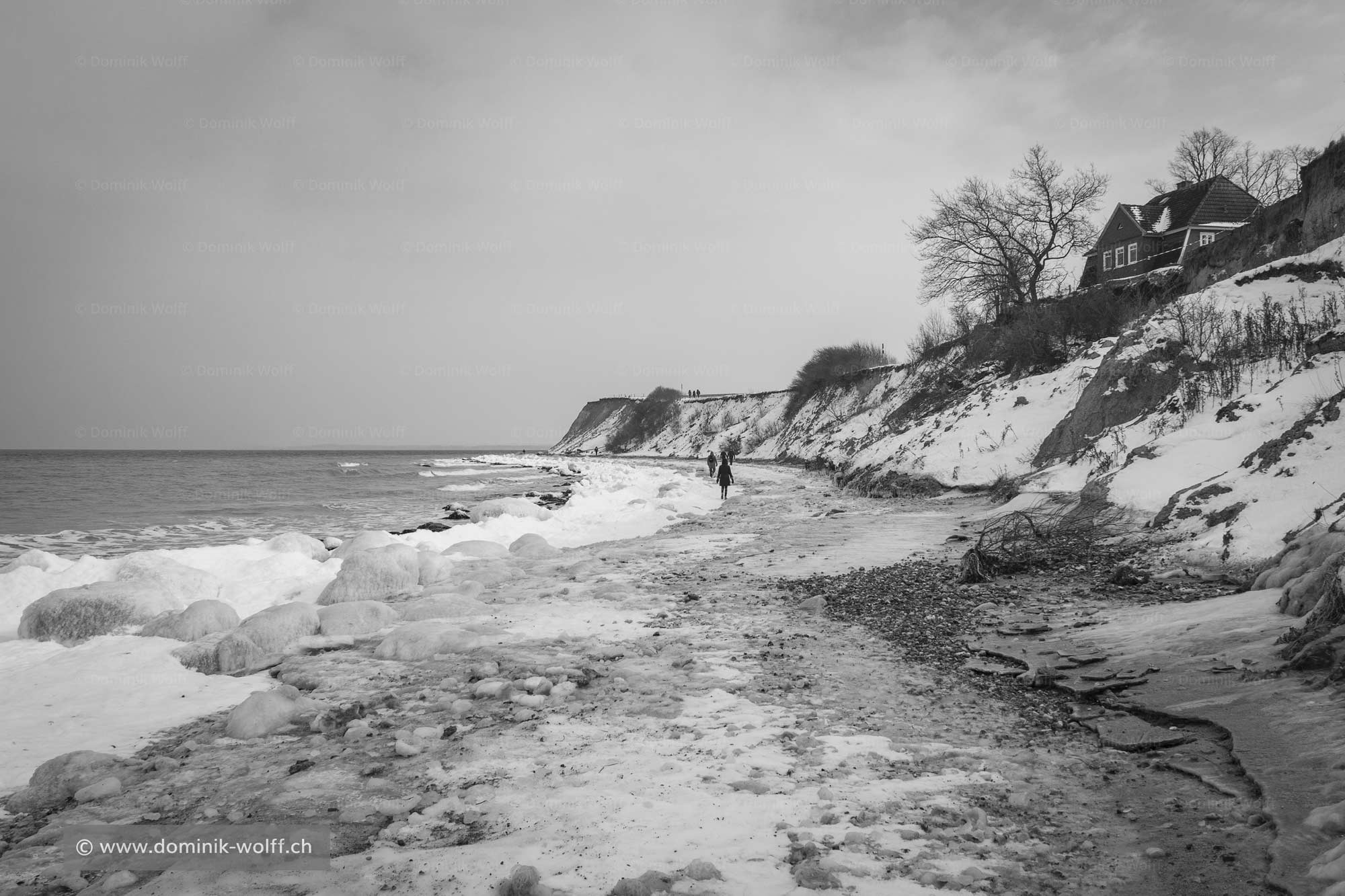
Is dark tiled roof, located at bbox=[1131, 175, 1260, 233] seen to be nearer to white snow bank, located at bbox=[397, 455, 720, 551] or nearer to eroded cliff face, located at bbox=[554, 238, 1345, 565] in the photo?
eroded cliff face, located at bbox=[554, 238, 1345, 565]

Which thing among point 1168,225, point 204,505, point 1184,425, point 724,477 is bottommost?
point 204,505

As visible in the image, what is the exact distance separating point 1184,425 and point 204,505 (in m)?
26.2

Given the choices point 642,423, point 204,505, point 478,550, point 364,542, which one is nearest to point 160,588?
point 364,542

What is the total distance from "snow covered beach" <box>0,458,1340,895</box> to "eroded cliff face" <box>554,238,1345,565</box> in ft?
9.11

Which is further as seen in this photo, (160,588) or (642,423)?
(642,423)

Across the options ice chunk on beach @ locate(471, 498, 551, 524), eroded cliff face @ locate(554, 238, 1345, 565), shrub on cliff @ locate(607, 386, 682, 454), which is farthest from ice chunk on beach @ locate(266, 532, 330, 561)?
shrub on cliff @ locate(607, 386, 682, 454)

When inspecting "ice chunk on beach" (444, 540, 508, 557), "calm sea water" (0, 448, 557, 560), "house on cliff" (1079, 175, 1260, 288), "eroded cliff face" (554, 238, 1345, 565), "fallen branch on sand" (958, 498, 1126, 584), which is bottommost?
Result: "calm sea water" (0, 448, 557, 560)

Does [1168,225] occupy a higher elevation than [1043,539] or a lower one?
higher

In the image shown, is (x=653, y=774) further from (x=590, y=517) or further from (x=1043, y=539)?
(x=590, y=517)

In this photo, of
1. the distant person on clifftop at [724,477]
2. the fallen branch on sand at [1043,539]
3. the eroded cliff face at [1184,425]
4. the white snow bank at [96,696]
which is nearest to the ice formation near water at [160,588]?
the white snow bank at [96,696]

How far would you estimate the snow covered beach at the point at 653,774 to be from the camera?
103 inches

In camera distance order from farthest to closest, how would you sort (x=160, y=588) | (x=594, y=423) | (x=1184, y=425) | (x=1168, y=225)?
(x=594, y=423), (x=1168, y=225), (x=1184, y=425), (x=160, y=588)

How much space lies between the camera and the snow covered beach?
2.61m

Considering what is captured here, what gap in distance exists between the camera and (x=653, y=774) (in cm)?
345
